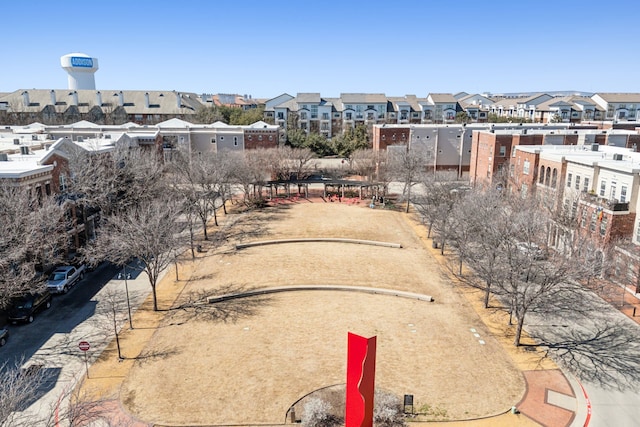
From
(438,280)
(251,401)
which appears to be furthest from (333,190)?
(251,401)

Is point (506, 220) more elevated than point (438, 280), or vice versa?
point (506, 220)

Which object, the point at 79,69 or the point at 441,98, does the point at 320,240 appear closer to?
the point at 441,98

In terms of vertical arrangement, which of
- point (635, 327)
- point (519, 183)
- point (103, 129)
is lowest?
point (635, 327)

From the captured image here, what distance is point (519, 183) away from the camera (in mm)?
49500

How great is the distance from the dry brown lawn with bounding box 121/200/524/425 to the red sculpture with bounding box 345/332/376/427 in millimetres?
4684

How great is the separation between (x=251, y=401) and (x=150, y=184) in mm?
32131

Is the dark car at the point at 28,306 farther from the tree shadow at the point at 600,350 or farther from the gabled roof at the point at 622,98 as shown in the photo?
the gabled roof at the point at 622,98

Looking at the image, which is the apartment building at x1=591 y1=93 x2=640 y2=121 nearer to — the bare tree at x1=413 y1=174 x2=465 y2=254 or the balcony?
the bare tree at x1=413 y1=174 x2=465 y2=254

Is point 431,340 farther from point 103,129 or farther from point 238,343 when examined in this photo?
point 103,129

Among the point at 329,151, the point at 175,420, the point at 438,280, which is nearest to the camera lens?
the point at 175,420

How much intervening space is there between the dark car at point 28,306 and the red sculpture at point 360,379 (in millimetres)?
20949

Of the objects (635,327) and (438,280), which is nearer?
(635,327)

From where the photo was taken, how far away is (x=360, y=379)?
15.1 meters

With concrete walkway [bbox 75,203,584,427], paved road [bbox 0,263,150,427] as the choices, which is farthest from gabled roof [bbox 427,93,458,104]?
paved road [bbox 0,263,150,427]
